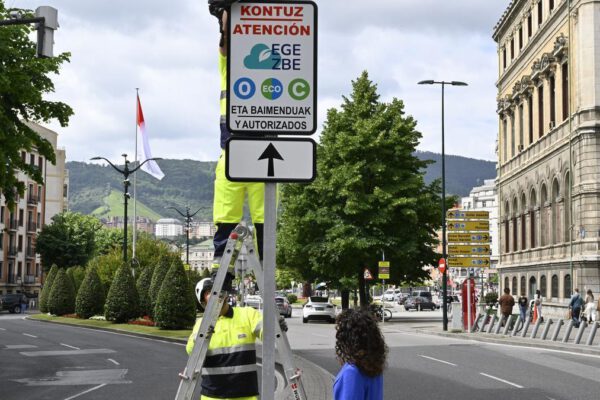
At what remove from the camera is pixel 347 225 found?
5034 centimetres

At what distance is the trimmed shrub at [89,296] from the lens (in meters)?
47.2

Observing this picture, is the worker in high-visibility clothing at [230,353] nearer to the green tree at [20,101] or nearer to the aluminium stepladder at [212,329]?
the aluminium stepladder at [212,329]

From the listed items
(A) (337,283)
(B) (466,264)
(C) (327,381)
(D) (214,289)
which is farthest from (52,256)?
(D) (214,289)

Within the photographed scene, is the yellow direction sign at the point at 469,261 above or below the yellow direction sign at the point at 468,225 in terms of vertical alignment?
below

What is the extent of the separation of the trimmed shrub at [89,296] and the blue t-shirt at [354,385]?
43.7m

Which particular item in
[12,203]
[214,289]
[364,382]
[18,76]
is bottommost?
[364,382]

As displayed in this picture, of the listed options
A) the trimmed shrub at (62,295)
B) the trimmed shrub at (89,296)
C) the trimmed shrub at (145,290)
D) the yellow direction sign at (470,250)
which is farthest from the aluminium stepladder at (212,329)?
the trimmed shrub at (62,295)

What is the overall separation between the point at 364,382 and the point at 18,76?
804 inches

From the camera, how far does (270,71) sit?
15.0ft

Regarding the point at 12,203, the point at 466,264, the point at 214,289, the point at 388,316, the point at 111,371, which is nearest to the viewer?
the point at 214,289

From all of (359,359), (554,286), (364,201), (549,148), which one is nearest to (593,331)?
(359,359)

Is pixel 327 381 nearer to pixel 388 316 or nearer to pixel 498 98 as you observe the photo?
pixel 388 316

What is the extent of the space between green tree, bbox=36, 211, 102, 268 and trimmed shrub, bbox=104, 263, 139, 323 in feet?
197

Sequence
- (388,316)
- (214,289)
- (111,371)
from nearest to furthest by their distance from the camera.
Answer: (214,289) → (111,371) → (388,316)
